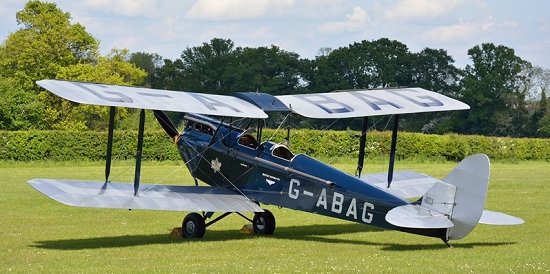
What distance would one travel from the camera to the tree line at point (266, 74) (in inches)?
2490

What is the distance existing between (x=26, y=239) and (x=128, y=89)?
2975 millimetres

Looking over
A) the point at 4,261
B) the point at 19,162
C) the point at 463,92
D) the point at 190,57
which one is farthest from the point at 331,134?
the point at 190,57

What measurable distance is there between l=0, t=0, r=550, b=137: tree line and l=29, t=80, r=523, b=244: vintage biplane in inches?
1819

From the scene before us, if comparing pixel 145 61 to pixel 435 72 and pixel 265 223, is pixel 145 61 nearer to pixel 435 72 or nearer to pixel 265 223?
pixel 435 72

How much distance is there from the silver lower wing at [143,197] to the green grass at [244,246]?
1.89 ft

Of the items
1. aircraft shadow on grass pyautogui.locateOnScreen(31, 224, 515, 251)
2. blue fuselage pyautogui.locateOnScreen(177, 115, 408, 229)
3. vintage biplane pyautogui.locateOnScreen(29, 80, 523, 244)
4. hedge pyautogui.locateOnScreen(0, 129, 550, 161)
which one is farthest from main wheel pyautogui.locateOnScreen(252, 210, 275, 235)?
hedge pyautogui.locateOnScreen(0, 129, 550, 161)

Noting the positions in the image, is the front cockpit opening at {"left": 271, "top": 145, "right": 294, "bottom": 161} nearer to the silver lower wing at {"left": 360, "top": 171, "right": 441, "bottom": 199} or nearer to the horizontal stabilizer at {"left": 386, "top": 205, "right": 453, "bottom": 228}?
the silver lower wing at {"left": 360, "top": 171, "right": 441, "bottom": 199}

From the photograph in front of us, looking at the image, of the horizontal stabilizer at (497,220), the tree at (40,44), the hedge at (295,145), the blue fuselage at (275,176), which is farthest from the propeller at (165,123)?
the tree at (40,44)

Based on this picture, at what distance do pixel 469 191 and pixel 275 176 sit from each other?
11.9ft

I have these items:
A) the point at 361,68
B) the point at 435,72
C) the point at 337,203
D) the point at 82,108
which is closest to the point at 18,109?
the point at 82,108

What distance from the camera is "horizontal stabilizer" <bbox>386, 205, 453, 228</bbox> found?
1266 cm

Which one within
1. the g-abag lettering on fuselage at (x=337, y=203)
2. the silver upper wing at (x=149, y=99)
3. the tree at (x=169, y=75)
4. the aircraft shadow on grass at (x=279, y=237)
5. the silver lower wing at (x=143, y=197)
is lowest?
the aircraft shadow on grass at (x=279, y=237)

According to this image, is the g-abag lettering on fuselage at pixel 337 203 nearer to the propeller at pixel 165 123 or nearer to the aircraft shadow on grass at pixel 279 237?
the aircraft shadow on grass at pixel 279 237

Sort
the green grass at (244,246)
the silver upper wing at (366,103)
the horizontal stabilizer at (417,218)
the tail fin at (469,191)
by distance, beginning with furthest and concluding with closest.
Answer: the silver upper wing at (366,103)
the horizontal stabilizer at (417,218)
the tail fin at (469,191)
the green grass at (244,246)
